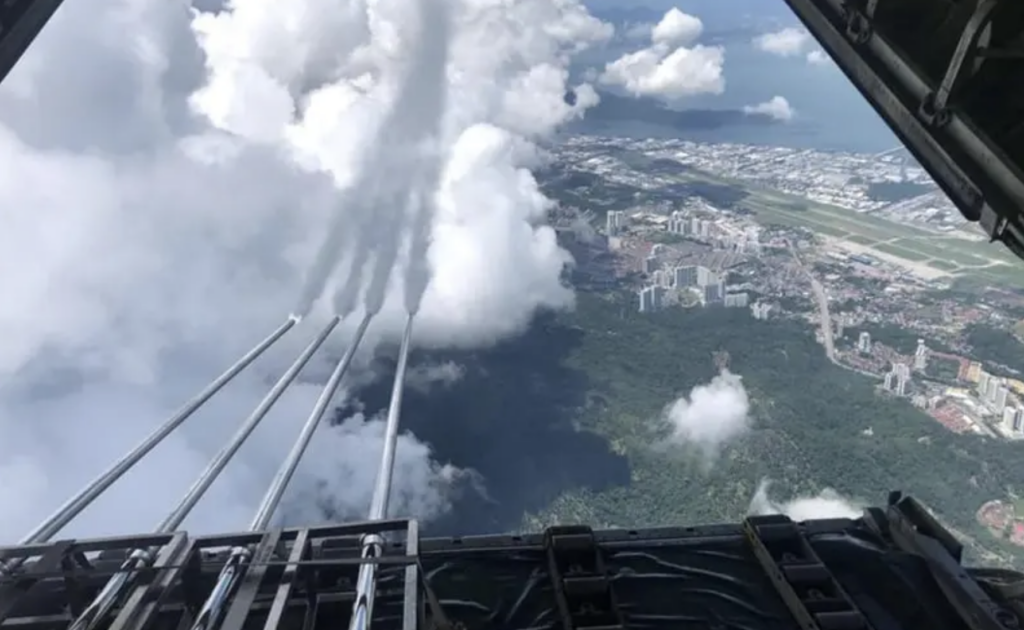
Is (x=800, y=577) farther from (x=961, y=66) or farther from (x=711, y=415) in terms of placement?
(x=711, y=415)

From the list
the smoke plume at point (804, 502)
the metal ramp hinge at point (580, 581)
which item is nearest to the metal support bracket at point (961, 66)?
the metal ramp hinge at point (580, 581)

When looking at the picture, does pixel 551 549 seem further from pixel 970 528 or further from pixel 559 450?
pixel 559 450

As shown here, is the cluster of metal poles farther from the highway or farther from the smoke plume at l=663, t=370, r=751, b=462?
the highway

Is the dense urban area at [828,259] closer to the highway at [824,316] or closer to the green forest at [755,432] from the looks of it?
the highway at [824,316]

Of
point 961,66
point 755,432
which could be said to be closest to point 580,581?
point 961,66

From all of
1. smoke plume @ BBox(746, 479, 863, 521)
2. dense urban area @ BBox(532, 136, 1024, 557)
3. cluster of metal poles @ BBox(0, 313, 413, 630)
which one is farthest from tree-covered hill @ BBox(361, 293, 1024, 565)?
cluster of metal poles @ BBox(0, 313, 413, 630)

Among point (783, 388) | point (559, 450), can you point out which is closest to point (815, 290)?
point (783, 388)
